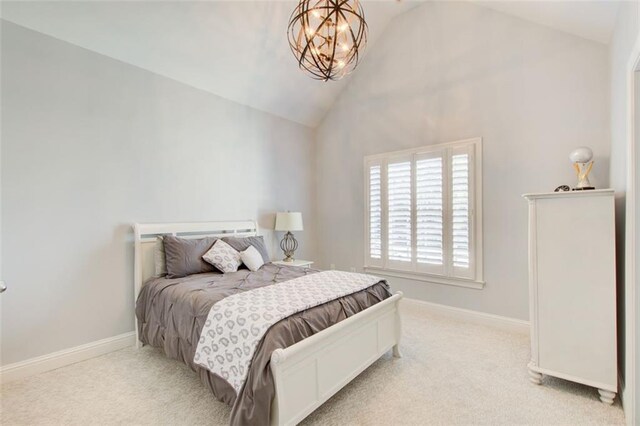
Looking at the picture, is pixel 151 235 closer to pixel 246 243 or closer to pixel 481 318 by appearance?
pixel 246 243

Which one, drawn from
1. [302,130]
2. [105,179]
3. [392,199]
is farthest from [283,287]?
[302,130]

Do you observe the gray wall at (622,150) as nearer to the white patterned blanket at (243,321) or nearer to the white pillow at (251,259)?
the white patterned blanket at (243,321)

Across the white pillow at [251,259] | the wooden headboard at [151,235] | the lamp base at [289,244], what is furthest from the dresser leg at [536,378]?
the wooden headboard at [151,235]

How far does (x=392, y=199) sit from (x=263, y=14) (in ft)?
9.11

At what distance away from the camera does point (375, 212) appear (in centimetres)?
450

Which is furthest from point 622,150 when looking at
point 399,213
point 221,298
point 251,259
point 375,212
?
point 251,259

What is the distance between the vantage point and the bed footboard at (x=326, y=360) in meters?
1.71

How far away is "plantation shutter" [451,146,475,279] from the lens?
3627 millimetres

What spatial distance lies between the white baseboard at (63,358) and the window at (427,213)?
3.20 metres

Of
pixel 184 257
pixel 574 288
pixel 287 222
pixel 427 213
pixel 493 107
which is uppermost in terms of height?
pixel 493 107

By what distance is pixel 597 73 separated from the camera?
9.46 ft

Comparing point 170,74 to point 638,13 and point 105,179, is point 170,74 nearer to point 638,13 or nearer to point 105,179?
point 105,179

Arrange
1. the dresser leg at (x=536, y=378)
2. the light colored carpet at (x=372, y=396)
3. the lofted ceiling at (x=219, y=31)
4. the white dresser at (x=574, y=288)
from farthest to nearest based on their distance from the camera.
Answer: the lofted ceiling at (x=219, y=31)
the dresser leg at (x=536, y=378)
the white dresser at (x=574, y=288)
the light colored carpet at (x=372, y=396)

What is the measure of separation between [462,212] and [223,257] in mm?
2843
